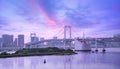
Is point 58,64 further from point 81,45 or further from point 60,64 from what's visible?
point 81,45

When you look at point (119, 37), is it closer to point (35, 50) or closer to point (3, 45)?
point (35, 50)

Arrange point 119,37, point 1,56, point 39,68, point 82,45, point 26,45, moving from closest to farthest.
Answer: point 39,68
point 1,56
point 119,37
point 26,45
point 82,45

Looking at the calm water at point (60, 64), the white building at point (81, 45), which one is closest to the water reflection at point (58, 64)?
the calm water at point (60, 64)

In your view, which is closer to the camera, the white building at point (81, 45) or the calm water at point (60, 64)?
the calm water at point (60, 64)

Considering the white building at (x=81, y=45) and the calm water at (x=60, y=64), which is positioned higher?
the white building at (x=81, y=45)

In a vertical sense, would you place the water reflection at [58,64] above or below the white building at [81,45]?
below

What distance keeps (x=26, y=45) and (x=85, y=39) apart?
870 inches

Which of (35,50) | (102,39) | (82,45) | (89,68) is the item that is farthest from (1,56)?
(82,45)

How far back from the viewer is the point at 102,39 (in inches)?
2694

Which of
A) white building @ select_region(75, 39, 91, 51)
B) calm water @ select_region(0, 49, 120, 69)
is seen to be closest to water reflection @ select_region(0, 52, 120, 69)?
calm water @ select_region(0, 49, 120, 69)

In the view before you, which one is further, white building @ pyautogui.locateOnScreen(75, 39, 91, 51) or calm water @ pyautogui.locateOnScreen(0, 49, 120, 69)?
white building @ pyautogui.locateOnScreen(75, 39, 91, 51)

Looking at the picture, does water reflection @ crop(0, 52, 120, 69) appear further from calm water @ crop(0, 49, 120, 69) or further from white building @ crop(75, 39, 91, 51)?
Answer: white building @ crop(75, 39, 91, 51)

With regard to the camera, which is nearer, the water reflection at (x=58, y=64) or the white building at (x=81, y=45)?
the water reflection at (x=58, y=64)

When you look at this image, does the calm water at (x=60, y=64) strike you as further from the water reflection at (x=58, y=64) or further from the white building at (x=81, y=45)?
the white building at (x=81, y=45)
